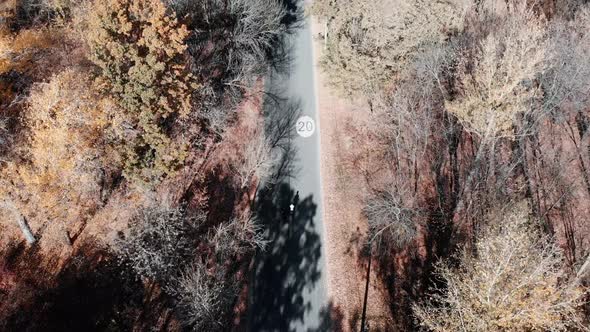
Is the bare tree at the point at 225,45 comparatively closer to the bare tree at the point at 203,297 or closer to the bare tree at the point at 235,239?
the bare tree at the point at 235,239

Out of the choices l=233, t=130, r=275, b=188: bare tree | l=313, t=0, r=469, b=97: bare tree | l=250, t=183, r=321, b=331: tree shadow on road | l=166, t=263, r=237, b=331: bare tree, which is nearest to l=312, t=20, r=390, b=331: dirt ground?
l=250, t=183, r=321, b=331: tree shadow on road

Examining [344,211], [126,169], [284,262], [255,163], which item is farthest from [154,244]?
[344,211]

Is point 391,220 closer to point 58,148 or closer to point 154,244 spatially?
point 154,244

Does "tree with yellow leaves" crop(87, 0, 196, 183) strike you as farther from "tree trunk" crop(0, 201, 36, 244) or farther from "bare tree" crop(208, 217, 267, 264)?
"tree trunk" crop(0, 201, 36, 244)

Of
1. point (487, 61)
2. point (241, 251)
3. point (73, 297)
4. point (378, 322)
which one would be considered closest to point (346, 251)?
point (378, 322)

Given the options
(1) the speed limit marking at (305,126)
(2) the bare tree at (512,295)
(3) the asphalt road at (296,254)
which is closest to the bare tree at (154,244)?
(3) the asphalt road at (296,254)
